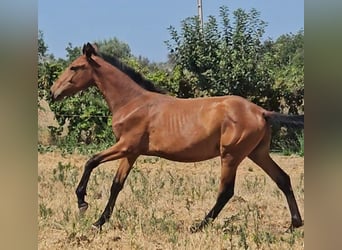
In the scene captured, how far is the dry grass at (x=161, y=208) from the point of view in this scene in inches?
104

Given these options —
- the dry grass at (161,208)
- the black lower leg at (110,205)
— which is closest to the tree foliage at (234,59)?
the dry grass at (161,208)

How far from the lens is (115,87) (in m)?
2.81

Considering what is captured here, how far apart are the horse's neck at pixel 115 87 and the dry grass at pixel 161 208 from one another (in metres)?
0.31

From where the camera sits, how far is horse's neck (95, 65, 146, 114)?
278 centimetres

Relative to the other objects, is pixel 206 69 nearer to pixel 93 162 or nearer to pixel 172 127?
pixel 172 127

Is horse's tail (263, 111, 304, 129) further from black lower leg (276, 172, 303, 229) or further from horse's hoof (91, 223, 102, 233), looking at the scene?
horse's hoof (91, 223, 102, 233)

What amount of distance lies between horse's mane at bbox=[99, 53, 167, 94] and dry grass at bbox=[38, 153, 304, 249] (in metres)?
0.34

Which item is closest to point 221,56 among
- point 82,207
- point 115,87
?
point 115,87

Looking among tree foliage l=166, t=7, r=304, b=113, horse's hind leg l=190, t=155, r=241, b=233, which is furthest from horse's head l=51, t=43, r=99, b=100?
horse's hind leg l=190, t=155, r=241, b=233

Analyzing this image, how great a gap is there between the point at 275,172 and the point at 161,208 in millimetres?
570
